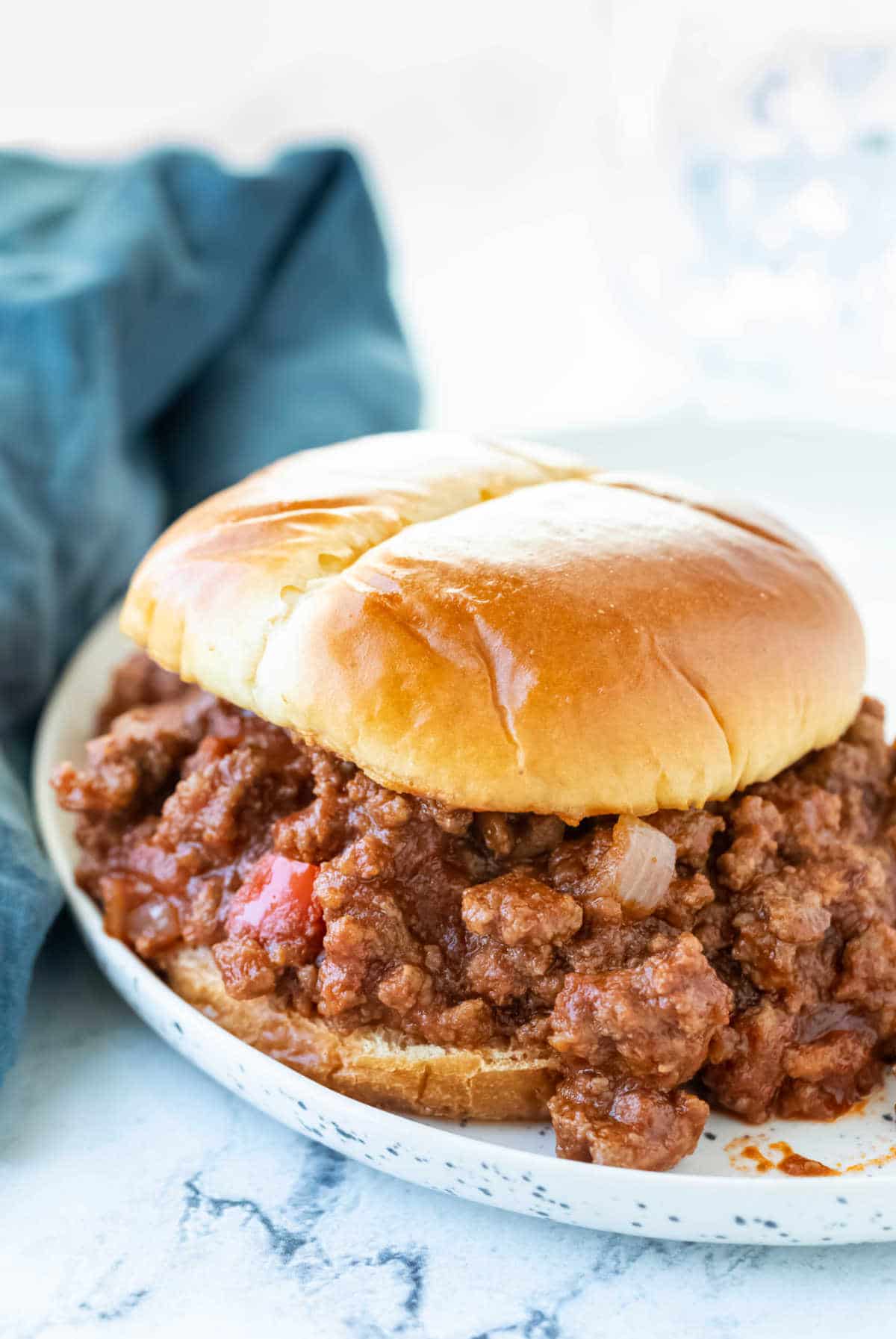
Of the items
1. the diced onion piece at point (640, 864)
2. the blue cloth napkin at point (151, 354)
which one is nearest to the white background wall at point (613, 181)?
the blue cloth napkin at point (151, 354)

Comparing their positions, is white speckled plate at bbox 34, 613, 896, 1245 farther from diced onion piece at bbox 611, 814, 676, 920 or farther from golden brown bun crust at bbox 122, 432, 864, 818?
golden brown bun crust at bbox 122, 432, 864, 818

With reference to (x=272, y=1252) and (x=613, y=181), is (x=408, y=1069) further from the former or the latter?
(x=613, y=181)

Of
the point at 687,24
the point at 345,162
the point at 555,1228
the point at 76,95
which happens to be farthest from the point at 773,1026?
the point at 76,95

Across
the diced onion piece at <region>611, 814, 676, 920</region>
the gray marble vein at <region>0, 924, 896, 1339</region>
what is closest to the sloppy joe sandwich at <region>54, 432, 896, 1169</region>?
the diced onion piece at <region>611, 814, 676, 920</region>

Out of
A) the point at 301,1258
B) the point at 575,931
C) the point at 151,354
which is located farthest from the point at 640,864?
the point at 151,354

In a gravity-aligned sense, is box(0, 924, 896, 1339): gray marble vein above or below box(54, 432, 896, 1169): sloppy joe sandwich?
below

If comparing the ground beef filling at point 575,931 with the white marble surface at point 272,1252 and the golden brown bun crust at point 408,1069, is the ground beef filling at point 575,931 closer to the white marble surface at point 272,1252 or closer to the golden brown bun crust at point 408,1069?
the golden brown bun crust at point 408,1069

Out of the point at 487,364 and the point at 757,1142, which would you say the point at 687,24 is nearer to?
the point at 487,364
